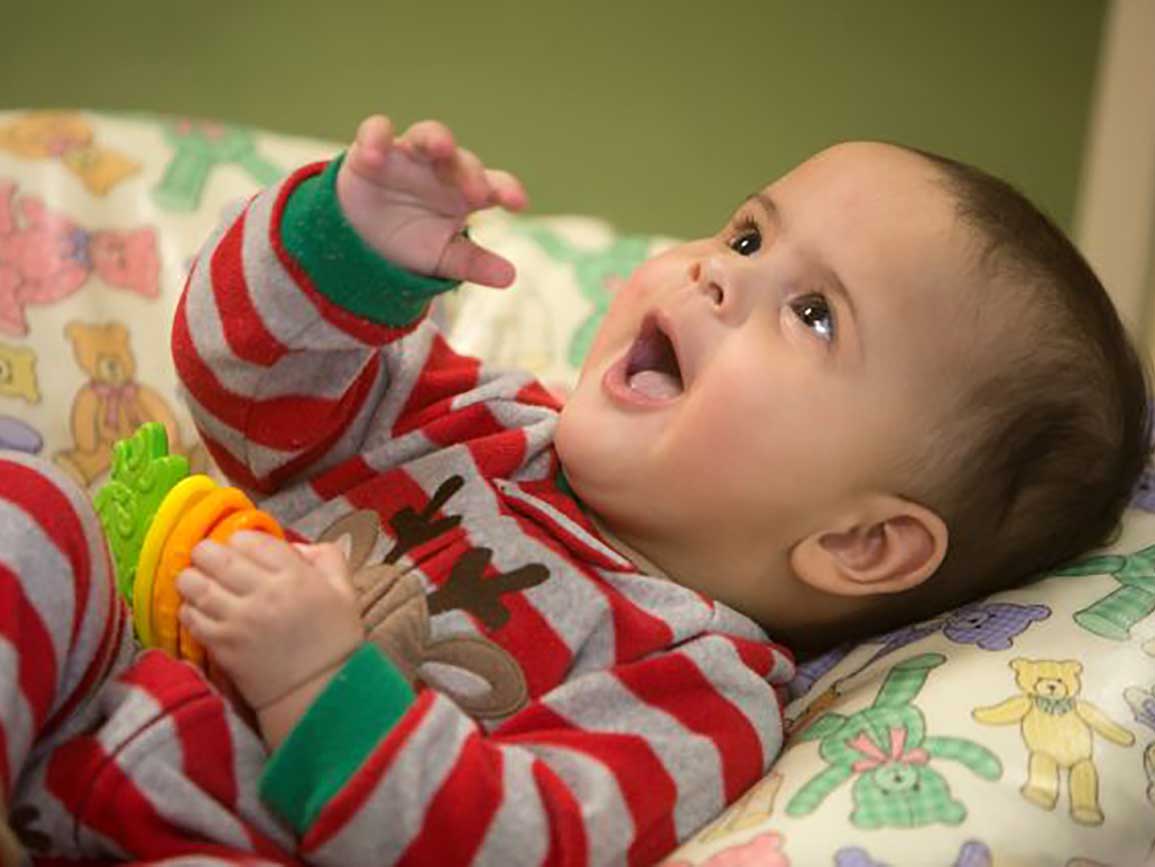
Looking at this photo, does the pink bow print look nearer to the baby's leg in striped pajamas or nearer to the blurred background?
the baby's leg in striped pajamas

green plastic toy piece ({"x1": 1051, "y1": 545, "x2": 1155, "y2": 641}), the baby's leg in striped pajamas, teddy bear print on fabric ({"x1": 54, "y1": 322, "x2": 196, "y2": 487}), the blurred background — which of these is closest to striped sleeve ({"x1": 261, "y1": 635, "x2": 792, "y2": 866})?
the baby's leg in striped pajamas

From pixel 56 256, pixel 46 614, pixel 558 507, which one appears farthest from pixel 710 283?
pixel 56 256

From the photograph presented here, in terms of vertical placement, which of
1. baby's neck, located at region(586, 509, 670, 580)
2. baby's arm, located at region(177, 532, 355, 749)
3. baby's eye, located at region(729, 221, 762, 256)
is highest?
baby's eye, located at region(729, 221, 762, 256)

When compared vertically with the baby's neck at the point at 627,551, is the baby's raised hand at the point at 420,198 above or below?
above

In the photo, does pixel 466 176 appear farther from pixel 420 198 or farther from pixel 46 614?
pixel 46 614

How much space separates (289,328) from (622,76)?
102 cm

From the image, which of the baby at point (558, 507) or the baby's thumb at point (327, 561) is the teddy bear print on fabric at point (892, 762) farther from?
the baby's thumb at point (327, 561)

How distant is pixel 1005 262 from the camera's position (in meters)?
0.89

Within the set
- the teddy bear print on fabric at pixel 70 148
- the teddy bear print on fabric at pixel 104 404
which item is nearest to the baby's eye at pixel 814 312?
the teddy bear print on fabric at pixel 104 404

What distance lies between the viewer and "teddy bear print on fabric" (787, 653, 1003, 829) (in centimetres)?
80

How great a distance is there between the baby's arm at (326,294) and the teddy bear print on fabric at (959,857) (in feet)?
1.17

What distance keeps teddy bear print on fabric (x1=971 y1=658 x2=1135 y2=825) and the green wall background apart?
1.04 meters

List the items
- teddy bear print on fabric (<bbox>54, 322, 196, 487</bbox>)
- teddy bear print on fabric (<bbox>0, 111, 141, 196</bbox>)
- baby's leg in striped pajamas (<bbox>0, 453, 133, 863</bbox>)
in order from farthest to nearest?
teddy bear print on fabric (<bbox>0, 111, 141, 196</bbox>), teddy bear print on fabric (<bbox>54, 322, 196, 487</bbox>), baby's leg in striped pajamas (<bbox>0, 453, 133, 863</bbox>)

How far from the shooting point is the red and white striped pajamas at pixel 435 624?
0.74 metres
